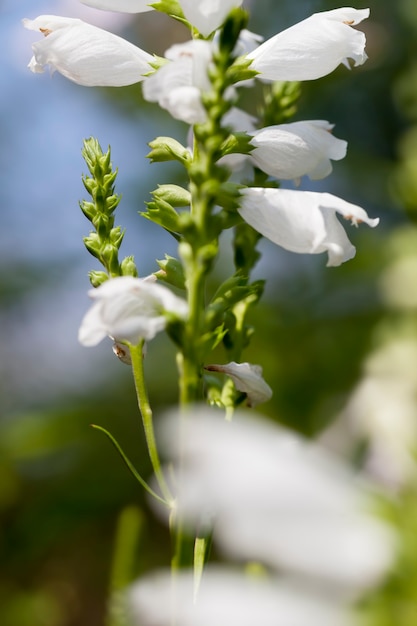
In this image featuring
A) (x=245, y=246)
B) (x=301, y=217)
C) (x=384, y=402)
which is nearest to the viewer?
(x=301, y=217)

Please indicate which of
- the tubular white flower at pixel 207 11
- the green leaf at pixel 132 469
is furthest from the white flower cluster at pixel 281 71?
the green leaf at pixel 132 469

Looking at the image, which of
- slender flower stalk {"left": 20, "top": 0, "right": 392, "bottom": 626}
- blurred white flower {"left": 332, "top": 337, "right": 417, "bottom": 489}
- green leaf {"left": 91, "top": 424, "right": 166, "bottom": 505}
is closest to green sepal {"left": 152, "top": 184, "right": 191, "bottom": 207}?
slender flower stalk {"left": 20, "top": 0, "right": 392, "bottom": 626}

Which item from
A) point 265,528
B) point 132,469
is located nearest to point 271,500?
point 265,528

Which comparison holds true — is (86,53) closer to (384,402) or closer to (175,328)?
(175,328)

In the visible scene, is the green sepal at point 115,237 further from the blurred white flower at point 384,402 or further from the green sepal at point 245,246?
the blurred white flower at point 384,402

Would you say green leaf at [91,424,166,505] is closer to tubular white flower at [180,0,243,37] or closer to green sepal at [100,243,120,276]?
green sepal at [100,243,120,276]

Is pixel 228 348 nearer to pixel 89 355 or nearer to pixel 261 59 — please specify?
pixel 261 59
